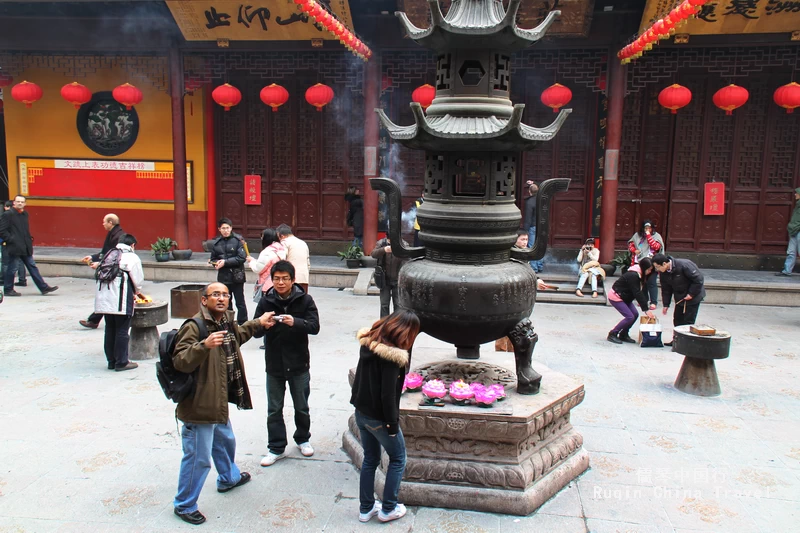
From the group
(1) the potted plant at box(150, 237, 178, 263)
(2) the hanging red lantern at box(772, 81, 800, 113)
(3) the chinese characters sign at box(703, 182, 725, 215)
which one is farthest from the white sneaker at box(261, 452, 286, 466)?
(3) the chinese characters sign at box(703, 182, 725, 215)

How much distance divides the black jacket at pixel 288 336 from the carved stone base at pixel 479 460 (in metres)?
0.89

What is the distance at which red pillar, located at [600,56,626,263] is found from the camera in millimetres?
11945

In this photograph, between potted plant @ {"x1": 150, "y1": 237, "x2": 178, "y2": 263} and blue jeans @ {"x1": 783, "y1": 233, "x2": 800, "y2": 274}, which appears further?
potted plant @ {"x1": 150, "y1": 237, "x2": 178, "y2": 263}

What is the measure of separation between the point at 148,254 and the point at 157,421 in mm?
8911

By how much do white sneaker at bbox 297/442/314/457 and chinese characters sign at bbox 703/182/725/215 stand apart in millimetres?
10402

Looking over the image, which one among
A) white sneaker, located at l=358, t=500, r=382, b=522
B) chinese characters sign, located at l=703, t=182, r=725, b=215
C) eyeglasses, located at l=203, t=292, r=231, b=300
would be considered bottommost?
white sneaker, located at l=358, t=500, r=382, b=522

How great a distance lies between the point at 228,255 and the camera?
8.45m

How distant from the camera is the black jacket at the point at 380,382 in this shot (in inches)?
158

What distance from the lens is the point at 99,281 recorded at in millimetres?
7391

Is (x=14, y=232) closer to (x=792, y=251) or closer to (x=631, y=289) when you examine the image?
(x=631, y=289)

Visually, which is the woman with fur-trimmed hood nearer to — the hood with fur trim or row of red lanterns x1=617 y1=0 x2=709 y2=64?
the hood with fur trim

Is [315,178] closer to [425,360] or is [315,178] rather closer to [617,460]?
[425,360]

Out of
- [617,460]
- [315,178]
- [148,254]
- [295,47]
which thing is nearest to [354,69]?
[295,47]

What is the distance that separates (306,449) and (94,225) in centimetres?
1129
